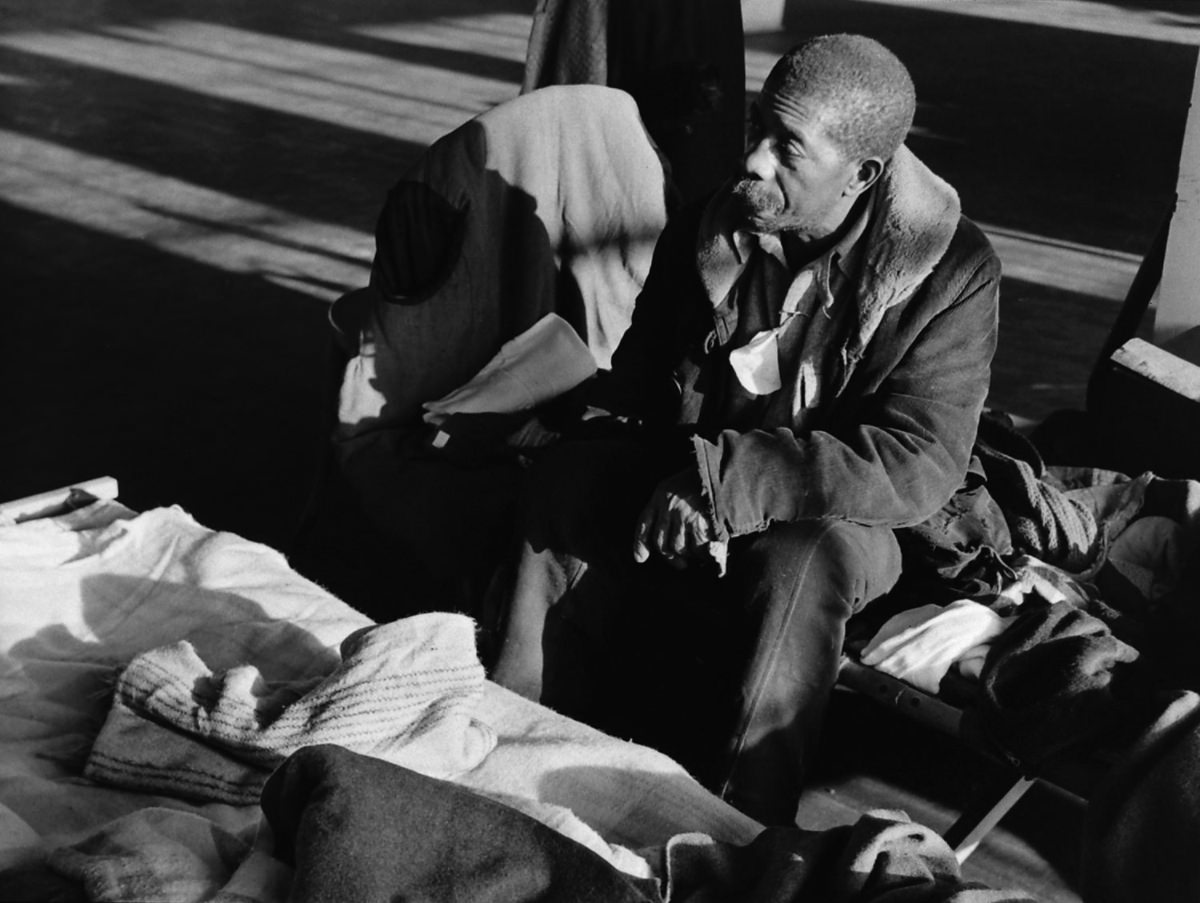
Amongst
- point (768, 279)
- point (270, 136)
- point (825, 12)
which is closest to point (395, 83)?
point (270, 136)

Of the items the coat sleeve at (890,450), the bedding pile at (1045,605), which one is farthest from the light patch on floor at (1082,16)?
the coat sleeve at (890,450)

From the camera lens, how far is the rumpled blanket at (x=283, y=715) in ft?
6.72

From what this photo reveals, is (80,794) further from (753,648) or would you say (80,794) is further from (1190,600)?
(1190,600)

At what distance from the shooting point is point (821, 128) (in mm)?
2365

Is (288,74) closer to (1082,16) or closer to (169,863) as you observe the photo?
(1082,16)

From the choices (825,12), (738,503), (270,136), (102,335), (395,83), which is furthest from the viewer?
(825,12)

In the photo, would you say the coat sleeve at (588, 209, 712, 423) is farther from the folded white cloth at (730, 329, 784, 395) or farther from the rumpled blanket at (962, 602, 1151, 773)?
the rumpled blanket at (962, 602, 1151, 773)

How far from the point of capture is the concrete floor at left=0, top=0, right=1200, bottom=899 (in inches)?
168

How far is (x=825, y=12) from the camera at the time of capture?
1029cm

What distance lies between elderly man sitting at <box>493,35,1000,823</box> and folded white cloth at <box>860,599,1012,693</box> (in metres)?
0.11

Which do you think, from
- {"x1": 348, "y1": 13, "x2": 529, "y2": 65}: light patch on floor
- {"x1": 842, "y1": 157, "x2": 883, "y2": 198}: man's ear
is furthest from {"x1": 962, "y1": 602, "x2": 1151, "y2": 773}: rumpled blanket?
{"x1": 348, "y1": 13, "x2": 529, "y2": 65}: light patch on floor

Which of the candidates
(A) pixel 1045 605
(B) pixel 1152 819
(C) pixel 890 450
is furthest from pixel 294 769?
(A) pixel 1045 605

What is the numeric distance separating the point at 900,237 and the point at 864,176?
0.40 ft

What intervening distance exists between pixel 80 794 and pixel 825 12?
30.5 ft
